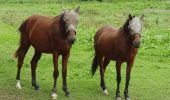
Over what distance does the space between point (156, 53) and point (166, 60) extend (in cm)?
135

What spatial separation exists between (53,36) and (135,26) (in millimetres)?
2086

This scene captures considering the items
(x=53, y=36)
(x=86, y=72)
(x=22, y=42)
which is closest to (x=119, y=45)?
(x=53, y=36)

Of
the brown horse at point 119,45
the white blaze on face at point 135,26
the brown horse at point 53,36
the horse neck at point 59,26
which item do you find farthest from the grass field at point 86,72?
the white blaze on face at point 135,26

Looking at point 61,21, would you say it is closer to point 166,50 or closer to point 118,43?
point 118,43

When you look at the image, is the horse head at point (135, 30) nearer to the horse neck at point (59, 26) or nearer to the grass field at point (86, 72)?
the horse neck at point (59, 26)

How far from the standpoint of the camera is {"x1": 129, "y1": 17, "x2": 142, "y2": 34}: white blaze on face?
10453 millimetres

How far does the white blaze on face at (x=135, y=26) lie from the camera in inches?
412

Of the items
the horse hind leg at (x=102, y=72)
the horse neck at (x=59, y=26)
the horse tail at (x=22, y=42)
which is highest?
the horse neck at (x=59, y=26)

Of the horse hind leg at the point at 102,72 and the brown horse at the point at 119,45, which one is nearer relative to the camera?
the brown horse at the point at 119,45

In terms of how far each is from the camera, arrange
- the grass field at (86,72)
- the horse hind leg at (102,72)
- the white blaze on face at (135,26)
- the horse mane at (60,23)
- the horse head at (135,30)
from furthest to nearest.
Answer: the horse hind leg at (102,72)
the grass field at (86,72)
the horse mane at (60,23)
the white blaze on face at (135,26)
the horse head at (135,30)

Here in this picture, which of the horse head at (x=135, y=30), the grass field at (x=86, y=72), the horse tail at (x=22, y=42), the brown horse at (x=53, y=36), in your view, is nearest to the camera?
the horse head at (x=135, y=30)

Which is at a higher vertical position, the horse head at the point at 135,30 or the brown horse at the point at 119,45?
the horse head at the point at 135,30

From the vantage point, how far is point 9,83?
12.8 metres

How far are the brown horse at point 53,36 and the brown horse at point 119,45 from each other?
3.94ft
